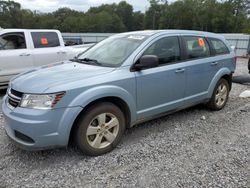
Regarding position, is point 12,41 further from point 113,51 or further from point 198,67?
point 198,67

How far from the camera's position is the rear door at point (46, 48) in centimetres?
673

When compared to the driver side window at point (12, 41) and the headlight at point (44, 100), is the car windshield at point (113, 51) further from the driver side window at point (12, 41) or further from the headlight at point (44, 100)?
the driver side window at point (12, 41)

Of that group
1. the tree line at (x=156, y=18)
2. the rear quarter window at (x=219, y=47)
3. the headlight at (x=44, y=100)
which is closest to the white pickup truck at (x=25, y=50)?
the headlight at (x=44, y=100)

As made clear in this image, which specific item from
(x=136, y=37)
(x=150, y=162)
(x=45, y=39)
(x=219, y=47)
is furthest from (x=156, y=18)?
(x=150, y=162)

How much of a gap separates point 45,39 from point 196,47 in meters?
4.41

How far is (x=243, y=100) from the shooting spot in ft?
19.6

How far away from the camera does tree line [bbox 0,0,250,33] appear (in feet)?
209

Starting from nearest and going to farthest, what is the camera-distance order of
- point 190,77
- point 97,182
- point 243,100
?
point 97,182
point 190,77
point 243,100

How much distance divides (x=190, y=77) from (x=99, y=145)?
6.54ft

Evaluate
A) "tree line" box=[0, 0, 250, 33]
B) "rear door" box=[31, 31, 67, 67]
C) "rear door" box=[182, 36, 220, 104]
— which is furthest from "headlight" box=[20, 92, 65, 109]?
"tree line" box=[0, 0, 250, 33]

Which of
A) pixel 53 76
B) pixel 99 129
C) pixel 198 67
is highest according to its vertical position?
pixel 53 76

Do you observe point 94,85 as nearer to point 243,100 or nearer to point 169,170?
point 169,170

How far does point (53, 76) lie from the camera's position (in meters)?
3.19

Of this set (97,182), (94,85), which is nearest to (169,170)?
(97,182)
